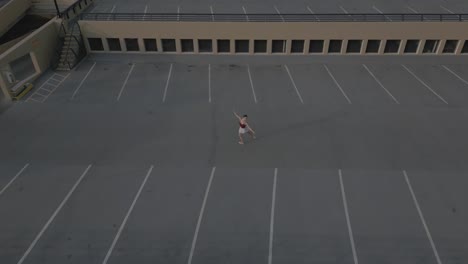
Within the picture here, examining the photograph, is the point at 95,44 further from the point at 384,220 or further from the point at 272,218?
the point at 384,220

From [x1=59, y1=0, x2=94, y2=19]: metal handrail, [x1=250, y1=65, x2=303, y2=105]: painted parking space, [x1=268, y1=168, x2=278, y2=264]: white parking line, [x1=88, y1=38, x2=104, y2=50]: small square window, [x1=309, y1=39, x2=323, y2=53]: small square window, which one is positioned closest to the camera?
[x1=268, y1=168, x2=278, y2=264]: white parking line

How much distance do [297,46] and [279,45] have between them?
3.72 feet

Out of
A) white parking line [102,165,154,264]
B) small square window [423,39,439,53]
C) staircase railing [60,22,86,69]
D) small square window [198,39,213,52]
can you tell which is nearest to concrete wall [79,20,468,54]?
small square window [423,39,439,53]

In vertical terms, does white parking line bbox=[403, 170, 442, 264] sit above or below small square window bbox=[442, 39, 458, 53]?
below

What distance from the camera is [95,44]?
64.9 ft

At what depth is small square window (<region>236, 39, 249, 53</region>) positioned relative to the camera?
1950cm

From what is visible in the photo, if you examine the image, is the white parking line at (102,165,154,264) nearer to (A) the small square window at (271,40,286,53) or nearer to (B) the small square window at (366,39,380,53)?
(A) the small square window at (271,40,286,53)

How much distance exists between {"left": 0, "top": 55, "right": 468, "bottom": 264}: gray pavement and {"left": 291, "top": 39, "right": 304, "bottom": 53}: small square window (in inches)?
107

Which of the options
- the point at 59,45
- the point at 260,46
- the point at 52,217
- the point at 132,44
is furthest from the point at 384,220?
the point at 59,45

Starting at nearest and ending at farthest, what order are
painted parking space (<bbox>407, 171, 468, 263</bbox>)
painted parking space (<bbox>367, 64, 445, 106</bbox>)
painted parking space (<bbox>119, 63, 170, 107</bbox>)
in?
painted parking space (<bbox>407, 171, 468, 263</bbox>) < painted parking space (<bbox>367, 64, 445, 106</bbox>) < painted parking space (<bbox>119, 63, 170, 107</bbox>)

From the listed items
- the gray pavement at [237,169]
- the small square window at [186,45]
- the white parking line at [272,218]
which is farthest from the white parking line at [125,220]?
the small square window at [186,45]

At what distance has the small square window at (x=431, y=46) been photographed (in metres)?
19.3

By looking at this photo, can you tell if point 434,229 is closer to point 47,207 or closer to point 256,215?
point 256,215

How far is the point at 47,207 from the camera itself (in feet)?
32.8
